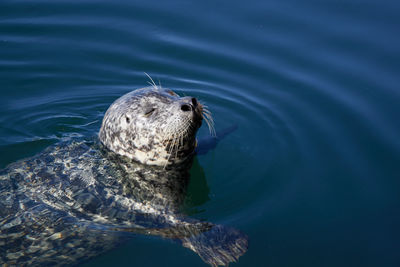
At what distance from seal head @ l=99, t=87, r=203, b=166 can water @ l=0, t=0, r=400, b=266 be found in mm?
503

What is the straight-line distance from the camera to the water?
4918 millimetres

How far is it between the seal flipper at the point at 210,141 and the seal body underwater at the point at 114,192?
0.32 m

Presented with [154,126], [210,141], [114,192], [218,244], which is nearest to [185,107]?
[154,126]

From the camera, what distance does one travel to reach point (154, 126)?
524cm

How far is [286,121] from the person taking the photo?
672cm

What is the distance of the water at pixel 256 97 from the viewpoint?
4.92 meters

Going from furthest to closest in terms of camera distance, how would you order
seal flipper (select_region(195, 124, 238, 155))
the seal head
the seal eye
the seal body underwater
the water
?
seal flipper (select_region(195, 124, 238, 155)) < the seal eye < the seal head < the water < the seal body underwater

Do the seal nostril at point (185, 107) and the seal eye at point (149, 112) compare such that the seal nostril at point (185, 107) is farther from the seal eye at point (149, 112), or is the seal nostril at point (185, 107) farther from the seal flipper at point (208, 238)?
the seal flipper at point (208, 238)

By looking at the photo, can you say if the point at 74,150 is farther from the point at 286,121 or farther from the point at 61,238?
the point at 286,121

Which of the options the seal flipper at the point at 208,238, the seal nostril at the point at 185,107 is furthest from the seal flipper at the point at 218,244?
the seal nostril at the point at 185,107

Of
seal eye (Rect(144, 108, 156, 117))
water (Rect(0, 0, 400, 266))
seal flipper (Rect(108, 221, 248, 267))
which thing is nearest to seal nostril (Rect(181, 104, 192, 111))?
seal eye (Rect(144, 108, 156, 117))

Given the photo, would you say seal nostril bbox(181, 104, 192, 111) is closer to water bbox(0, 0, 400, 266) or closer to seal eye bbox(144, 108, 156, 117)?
seal eye bbox(144, 108, 156, 117)

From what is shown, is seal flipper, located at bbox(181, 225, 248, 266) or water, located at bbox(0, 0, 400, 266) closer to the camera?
seal flipper, located at bbox(181, 225, 248, 266)

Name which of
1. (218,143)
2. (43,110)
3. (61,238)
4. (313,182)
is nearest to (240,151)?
(218,143)
